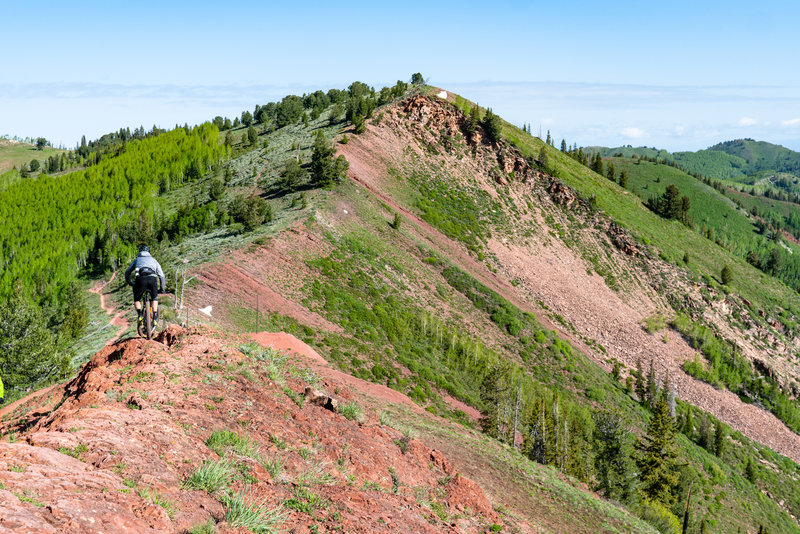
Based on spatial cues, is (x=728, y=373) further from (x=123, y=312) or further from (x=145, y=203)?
(x=145, y=203)

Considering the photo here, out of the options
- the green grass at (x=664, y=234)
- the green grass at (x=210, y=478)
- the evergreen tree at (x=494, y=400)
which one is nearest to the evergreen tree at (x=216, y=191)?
the evergreen tree at (x=494, y=400)

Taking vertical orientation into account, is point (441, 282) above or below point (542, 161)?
below

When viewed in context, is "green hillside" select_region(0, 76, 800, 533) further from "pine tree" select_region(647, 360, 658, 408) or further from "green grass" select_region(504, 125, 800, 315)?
"green grass" select_region(504, 125, 800, 315)

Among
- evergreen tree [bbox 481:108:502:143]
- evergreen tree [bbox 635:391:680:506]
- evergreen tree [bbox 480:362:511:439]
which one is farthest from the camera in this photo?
evergreen tree [bbox 481:108:502:143]

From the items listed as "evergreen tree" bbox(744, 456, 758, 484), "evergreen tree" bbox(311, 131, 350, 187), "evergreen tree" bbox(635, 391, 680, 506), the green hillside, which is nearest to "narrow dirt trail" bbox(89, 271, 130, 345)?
the green hillside

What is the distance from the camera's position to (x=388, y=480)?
40.7ft

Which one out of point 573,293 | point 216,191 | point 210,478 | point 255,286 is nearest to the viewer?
point 210,478

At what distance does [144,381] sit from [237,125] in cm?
13120

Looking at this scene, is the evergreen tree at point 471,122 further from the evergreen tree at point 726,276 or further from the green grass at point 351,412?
the green grass at point 351,412

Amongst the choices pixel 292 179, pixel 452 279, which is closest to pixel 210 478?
pixel 452 279

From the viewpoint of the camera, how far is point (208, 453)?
30.8 ft

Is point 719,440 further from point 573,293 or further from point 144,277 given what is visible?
point 144,277

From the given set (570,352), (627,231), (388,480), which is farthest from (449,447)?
(627,231)

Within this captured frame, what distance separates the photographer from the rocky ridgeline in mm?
6816
